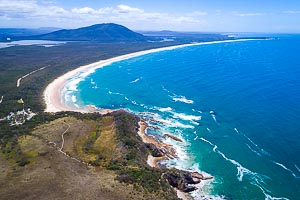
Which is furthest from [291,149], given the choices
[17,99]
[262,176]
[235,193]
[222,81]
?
[17,99]

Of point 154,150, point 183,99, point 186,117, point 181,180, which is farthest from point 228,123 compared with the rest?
point 181,180

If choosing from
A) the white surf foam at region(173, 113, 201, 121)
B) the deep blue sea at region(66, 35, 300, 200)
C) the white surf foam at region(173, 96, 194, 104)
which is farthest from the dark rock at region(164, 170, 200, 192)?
the white surf foam at region(173, 96, 194, 104)

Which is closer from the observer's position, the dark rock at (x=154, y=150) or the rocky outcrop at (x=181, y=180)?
the rocky outcrop at (x=181, y=180)

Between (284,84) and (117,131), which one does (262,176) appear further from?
(284,84)

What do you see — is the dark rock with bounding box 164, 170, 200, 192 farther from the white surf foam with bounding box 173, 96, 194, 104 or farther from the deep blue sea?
the white surf foam with bounding box 173, 96, 194, 104

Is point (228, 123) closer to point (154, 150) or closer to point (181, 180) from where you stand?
point (154, 150)

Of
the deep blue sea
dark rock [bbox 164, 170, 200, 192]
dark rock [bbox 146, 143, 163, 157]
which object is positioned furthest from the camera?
dark rock [bbox 146, 143, 163, 157]

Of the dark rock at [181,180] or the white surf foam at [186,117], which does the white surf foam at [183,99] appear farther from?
the dark rock at [181,180]

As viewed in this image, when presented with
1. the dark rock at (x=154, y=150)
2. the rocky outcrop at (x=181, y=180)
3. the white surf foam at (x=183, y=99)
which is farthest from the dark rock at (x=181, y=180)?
the white surf foam at (x=183, y=99)
